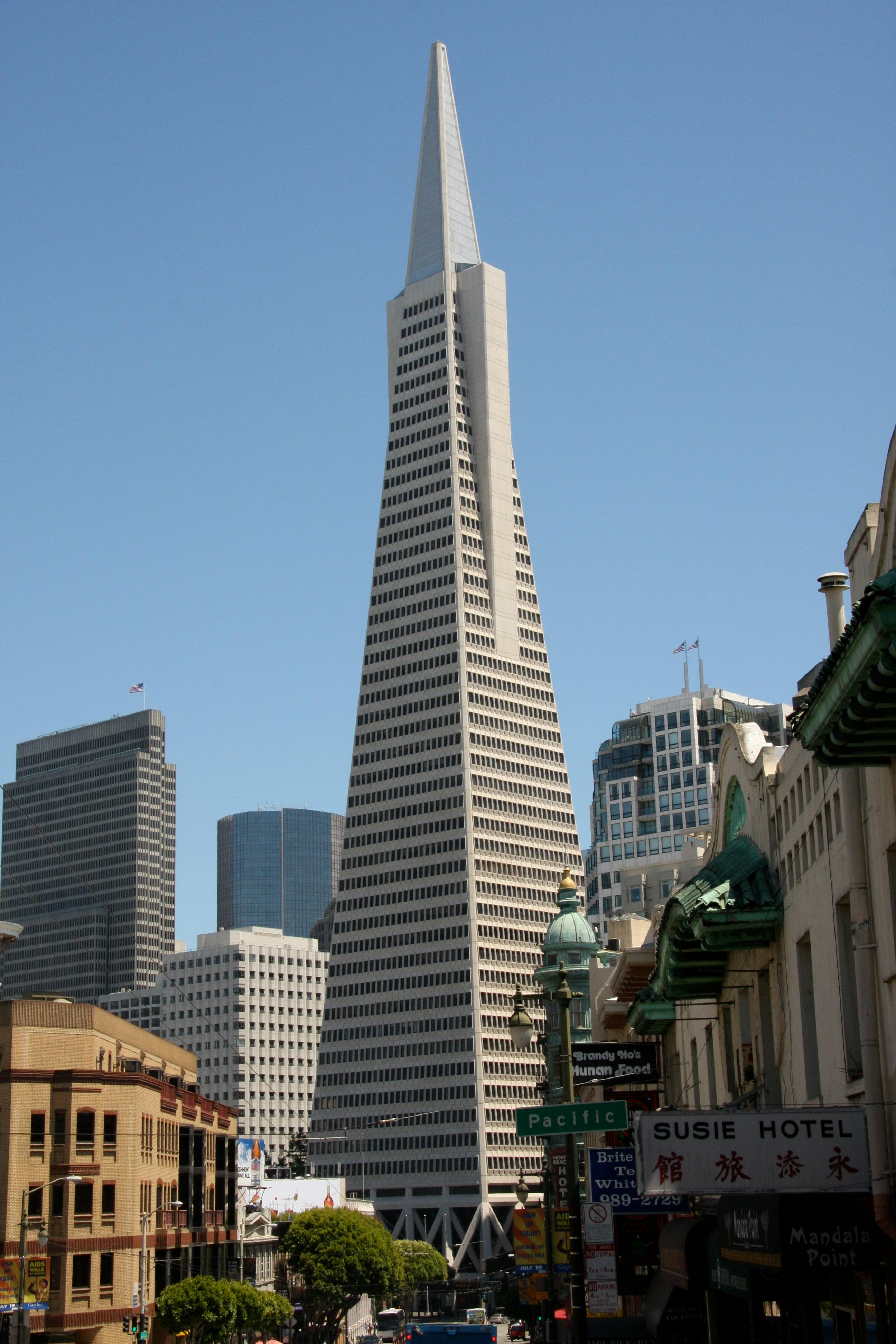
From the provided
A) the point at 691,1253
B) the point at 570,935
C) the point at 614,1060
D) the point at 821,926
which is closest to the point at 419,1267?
the point at 570,935

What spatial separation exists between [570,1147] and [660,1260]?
8.36 meters

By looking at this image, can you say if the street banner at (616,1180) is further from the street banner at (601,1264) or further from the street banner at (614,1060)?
the street banner at (614,1060)

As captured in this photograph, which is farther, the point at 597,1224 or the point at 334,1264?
the point at 334,1264

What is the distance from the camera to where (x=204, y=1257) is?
84.1 metres

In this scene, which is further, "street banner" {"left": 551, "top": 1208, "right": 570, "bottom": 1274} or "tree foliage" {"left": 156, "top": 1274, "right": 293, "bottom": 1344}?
"tree foliage" {"left": 156, "top": 1274, "right": 293, "bottom": 1344}

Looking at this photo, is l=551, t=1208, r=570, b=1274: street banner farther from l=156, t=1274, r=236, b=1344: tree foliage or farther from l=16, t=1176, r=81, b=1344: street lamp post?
l=156, t=1274, r=236, b=1344: tree foliage

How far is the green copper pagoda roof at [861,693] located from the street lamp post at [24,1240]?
36430 mm

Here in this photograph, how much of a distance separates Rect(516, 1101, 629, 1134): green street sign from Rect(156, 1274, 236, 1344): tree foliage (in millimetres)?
49620

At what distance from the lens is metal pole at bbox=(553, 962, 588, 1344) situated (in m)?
26.1

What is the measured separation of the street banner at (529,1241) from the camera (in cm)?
5966

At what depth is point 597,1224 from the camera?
1196 inches

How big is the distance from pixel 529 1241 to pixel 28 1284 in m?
18.1

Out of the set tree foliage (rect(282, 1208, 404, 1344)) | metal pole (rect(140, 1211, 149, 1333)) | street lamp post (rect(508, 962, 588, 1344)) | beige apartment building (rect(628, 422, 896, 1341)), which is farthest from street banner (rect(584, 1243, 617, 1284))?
tree foliage (rect(282, 1208, 404, 1344))

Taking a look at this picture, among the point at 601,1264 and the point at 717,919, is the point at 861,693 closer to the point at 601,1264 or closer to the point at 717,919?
the point at 717,919
